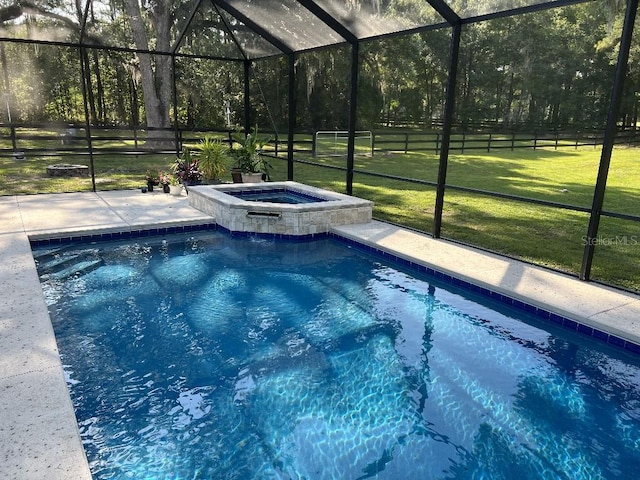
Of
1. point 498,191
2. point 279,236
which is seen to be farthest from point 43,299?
point 498,191

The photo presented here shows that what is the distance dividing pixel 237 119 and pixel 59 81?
32.0 feet

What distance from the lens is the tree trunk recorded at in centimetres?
1243

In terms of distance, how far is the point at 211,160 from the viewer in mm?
8805

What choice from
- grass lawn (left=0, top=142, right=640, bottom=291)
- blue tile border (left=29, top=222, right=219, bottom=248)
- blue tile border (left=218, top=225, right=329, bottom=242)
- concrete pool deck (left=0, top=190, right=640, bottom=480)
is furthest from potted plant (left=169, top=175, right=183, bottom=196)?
blue tile border (left=218, top=225, right=329, bottom=242)

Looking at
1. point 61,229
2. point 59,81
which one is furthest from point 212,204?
point 59,81

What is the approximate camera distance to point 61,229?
18.8 ft

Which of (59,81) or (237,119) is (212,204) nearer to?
(237,119)

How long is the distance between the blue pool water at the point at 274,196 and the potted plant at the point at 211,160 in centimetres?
125

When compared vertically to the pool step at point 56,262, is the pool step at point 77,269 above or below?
below

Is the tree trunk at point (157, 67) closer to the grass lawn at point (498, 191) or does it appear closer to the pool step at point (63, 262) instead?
the grass lawn at point (498, 191)

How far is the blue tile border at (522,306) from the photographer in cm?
347

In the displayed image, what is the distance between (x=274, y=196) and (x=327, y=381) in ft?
16.8

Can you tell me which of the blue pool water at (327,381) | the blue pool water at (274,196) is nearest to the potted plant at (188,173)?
the blue pool water at (274,196)

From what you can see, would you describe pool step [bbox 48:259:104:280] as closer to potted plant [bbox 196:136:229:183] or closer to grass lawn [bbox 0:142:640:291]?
potted plant [bbox 196:136:229:183]
